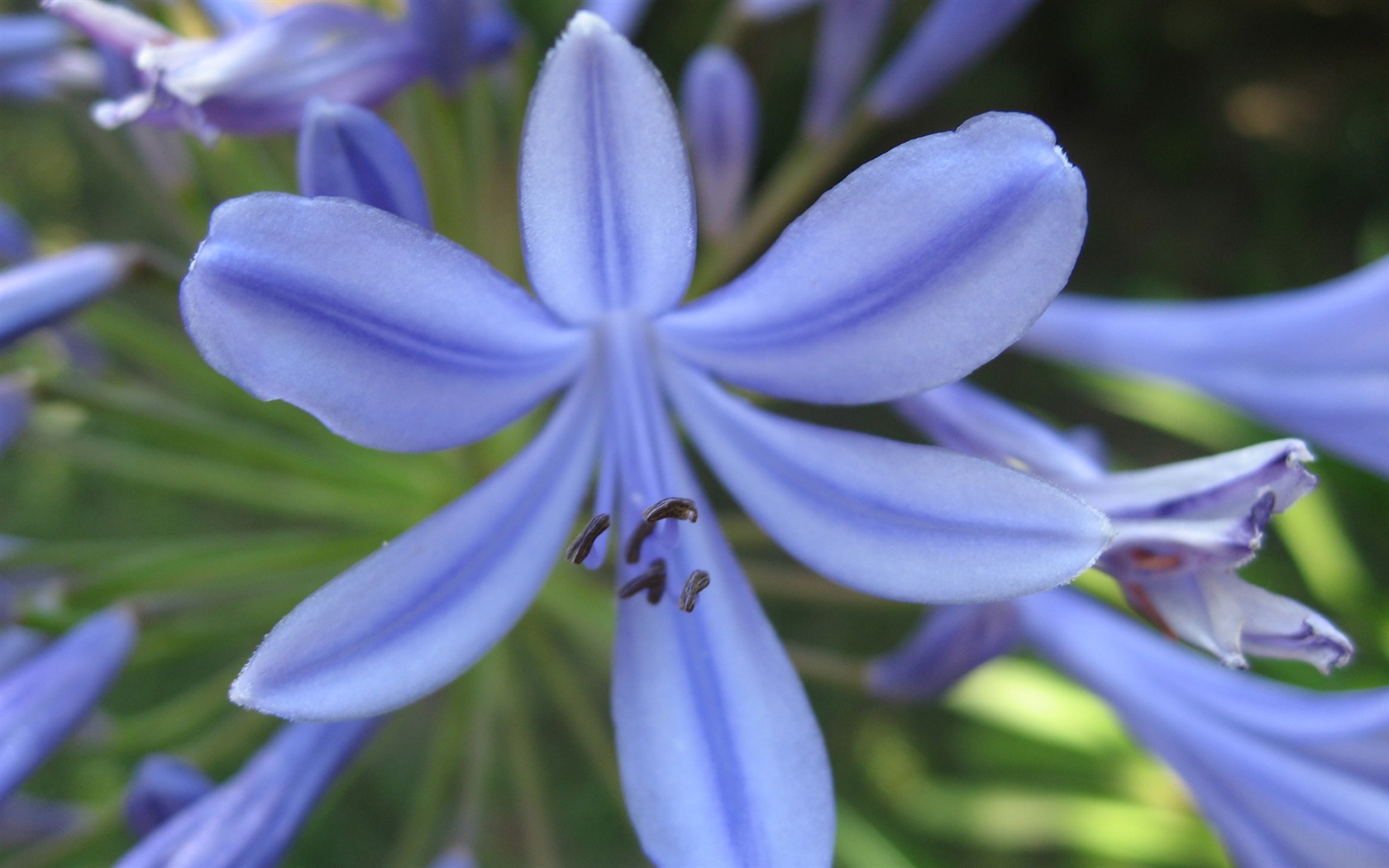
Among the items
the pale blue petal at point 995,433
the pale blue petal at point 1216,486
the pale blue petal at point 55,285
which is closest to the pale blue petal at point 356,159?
the pale blue petal at point 55,285

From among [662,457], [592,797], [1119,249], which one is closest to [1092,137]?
[1119,249]

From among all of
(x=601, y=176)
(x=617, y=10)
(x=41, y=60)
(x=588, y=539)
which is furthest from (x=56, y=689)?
(x=617, y=10)

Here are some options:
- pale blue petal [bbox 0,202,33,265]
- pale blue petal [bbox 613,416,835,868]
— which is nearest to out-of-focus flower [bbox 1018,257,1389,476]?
pale blue petal [bbox 613,416,835,868]

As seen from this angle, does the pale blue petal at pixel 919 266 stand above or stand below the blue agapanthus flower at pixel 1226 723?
above

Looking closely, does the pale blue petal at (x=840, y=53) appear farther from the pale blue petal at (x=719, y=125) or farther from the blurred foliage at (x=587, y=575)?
the blurred foliage at (x=587, y=575)

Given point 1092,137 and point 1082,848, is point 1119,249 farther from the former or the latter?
point 1082,848

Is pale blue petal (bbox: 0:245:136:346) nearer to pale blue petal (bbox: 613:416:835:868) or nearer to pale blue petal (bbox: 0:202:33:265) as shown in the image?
pale blue petal (bbox: 0:202:33:265)
